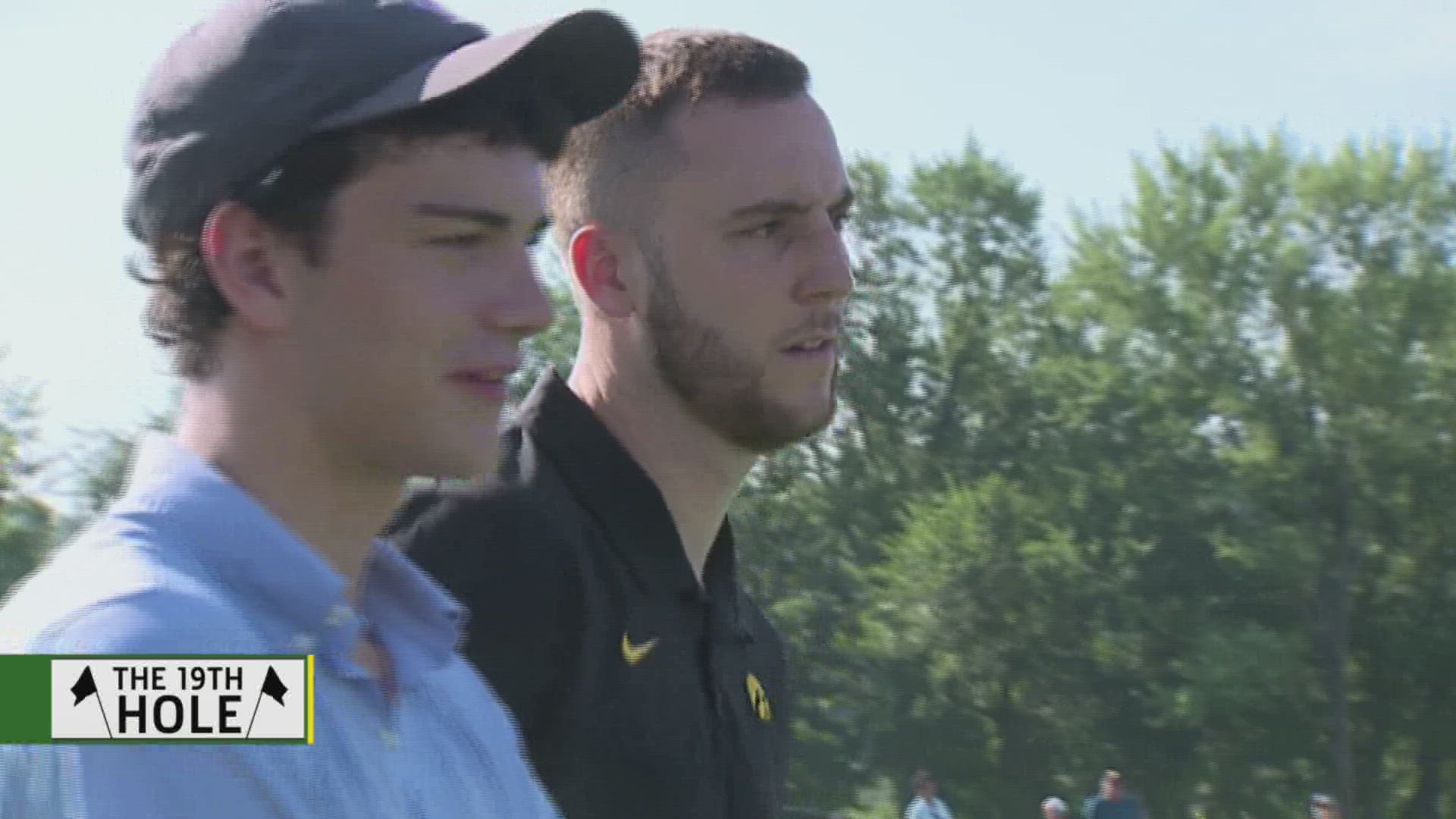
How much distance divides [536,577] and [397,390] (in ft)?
3.99

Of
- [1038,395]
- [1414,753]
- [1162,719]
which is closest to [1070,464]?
[1038,395]

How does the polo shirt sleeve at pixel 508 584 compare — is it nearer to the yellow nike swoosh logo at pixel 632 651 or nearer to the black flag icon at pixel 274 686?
the yellow nike swoosh logo at pixel 632 651

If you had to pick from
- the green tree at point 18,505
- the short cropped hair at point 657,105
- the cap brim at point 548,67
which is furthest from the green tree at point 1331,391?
the cap brim at point 548,67

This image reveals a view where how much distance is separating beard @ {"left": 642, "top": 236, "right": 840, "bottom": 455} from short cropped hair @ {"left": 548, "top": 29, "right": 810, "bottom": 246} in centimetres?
13

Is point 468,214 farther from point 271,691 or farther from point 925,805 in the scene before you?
point 925,805

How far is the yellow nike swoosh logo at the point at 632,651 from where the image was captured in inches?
117

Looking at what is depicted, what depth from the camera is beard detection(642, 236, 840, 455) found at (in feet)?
10.3

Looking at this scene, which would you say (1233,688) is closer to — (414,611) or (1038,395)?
(1038,395)

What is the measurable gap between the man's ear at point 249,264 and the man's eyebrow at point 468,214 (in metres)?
0.10

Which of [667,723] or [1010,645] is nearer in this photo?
[667,723]

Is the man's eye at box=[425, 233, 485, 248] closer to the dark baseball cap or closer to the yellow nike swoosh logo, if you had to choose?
the dark baseball cap

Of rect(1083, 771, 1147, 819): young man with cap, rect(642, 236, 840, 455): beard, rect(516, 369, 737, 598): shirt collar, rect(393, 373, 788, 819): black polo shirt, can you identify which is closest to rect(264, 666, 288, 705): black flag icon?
rect(393, 373, 788, 819): black polo shirt

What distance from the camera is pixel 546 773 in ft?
9.34

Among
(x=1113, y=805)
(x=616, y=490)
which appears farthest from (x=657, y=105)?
(x=1113, y=805)
